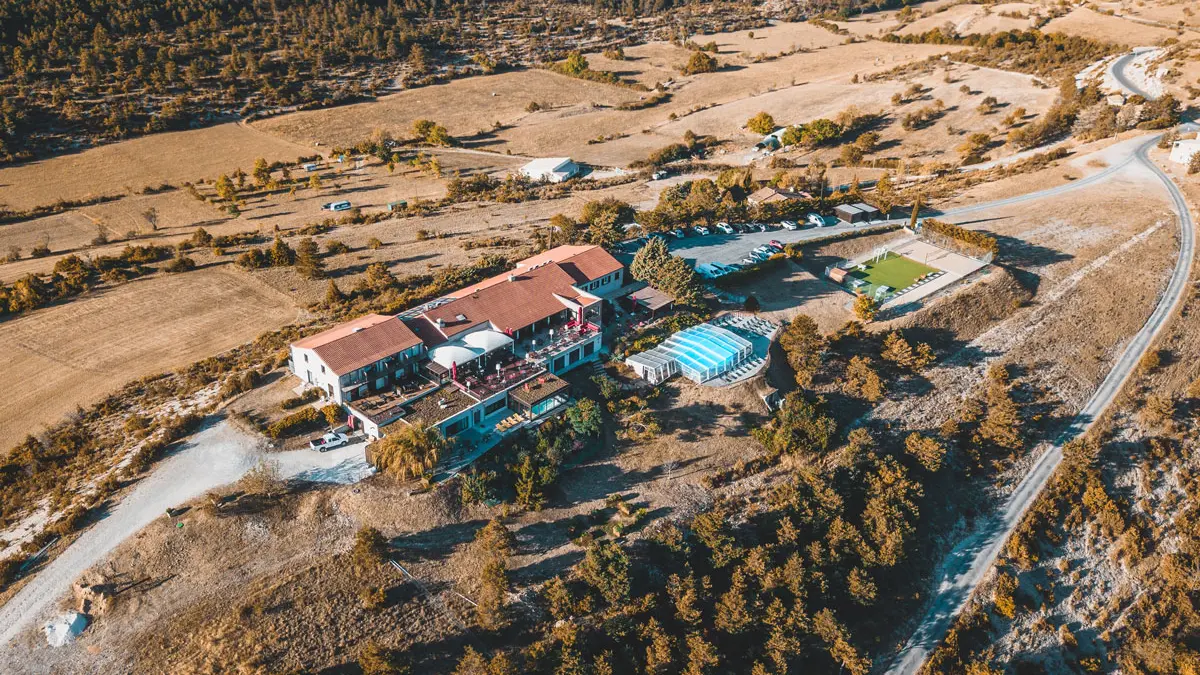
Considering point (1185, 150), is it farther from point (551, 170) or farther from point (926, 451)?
point (551, 170)

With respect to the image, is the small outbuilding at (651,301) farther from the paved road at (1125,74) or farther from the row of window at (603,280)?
the paved road at (1125,74)

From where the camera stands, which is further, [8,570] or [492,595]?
[492,595]

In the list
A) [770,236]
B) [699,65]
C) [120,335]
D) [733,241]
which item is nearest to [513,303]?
[733,241]

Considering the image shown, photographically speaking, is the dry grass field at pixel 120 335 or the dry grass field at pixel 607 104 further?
the dry grass field at pixel 607 104

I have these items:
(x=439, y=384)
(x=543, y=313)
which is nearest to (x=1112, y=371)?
(x=543, y=313)

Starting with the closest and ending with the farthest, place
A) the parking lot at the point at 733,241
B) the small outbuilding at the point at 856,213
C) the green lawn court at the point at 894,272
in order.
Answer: the green lawn court at the point at 894,272
the parking lot at the point at 733,241
the small outbuilding at the point at 856,213

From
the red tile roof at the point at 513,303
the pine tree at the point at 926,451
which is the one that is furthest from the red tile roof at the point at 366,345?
the pine tree at the point at 926,451

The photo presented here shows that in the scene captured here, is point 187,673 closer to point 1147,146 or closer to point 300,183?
point 300,183
